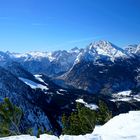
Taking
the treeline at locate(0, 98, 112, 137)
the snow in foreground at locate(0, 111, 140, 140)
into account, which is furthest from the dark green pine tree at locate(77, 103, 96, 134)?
the snow in foreground at locate(0, 111, 140, 140)

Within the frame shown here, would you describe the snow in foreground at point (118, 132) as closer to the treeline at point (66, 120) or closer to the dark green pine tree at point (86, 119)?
the treeline at point (66, 120)

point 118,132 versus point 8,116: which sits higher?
point 118,132

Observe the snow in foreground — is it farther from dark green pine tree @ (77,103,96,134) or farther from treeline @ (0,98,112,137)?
dark green pine tree @ (77,103,96,134)

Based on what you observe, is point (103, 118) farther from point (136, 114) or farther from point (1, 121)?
point (136, 114)

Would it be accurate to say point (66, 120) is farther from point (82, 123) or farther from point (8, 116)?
point (8, 116)

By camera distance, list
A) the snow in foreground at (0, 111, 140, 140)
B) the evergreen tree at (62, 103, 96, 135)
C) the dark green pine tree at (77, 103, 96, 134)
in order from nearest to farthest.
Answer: the snow in foreground at (0, 111, 140, 140) < the dark green pine tree at (77, 103, 96, 134) < the evergreen tree at (62, 103, 96, 135)

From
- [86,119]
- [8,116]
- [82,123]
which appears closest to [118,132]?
[8,116]

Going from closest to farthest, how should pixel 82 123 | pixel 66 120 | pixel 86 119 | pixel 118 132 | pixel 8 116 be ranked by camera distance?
pixel 118 132, pixel 8 116, pixel 82 123, pixel 86 119, pixel 66 120

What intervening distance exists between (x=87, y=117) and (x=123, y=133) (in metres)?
67.6

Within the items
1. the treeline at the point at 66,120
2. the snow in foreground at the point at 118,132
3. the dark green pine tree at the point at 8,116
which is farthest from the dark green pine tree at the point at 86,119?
the snow in foreground at the point at 118,132

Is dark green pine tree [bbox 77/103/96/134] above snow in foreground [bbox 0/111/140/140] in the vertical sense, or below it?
below

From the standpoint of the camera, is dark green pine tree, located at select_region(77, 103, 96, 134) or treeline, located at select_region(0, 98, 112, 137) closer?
treeline, located at select_region(0, 98, 112, 137)

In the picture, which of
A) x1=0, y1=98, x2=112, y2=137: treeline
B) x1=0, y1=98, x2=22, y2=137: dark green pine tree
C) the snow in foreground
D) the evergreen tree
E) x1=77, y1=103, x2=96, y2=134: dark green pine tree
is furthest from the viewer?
the evergreen tree

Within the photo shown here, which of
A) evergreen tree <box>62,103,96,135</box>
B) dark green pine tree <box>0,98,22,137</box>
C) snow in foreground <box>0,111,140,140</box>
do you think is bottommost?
evergreen tree <box>62,103,96,135</box>
